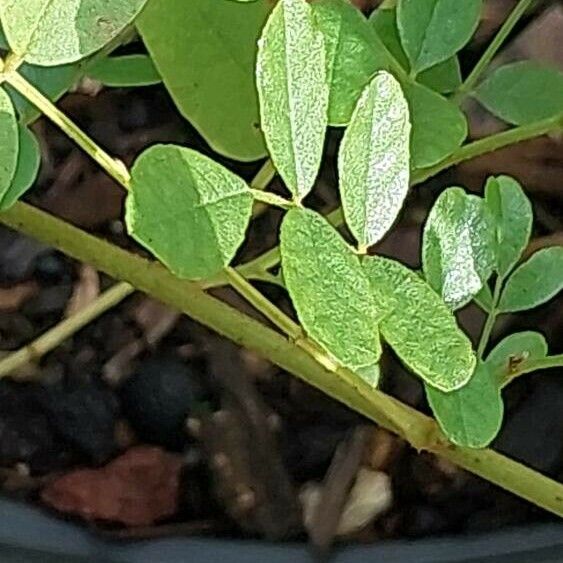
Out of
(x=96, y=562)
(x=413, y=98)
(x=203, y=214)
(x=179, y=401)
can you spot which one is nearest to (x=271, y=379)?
(x=179, y=401)

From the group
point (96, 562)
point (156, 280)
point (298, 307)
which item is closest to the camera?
point (298, 307)

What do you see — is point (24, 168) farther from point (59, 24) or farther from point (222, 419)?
point (222, 419)

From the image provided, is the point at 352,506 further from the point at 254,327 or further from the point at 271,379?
the point at 254,327


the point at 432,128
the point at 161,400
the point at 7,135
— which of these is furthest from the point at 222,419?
the point at 7,135

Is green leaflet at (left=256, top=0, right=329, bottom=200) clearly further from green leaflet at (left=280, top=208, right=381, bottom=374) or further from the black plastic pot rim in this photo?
the black plastic pot rim

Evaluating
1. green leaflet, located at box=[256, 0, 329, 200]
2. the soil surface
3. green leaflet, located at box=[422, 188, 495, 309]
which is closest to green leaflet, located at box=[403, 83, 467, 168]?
green leaflet, located at box=[422, 188, 495, 309]

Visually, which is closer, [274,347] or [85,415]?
[274,347]
